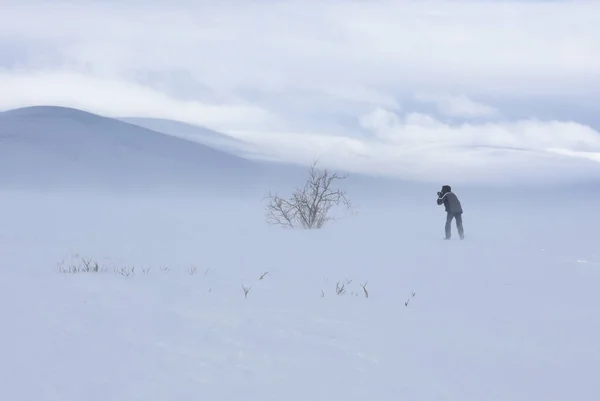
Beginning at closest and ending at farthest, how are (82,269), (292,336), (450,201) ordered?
1. (292,336)
2. (82,269)
3. (450,201)

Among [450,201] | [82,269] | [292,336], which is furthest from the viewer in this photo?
[450,201]

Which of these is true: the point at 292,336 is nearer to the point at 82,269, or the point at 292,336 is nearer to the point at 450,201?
the point at 82,269

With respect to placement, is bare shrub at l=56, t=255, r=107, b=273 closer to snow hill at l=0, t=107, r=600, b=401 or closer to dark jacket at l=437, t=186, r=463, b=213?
snow hill at l=0, t=107, r=600, b=401

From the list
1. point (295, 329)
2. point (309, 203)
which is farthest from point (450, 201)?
point (295, 329)

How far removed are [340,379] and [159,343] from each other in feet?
4.89

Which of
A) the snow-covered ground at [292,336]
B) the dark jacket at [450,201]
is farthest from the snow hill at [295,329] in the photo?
the dark jacket at [450,201]

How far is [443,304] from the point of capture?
8102mm

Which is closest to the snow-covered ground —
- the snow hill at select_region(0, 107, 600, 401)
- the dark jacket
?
the snow hill at select_region(0, 107, 600, 401)

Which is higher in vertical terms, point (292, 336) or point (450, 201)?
point (450, 201)

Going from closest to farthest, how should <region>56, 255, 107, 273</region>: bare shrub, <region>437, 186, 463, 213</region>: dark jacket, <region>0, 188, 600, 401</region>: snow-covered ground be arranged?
<region>0, 188, 600, 401</region>: snow-covered ground → <region>56, 255, 107, 273</region>: bare shrub → <region>437, 186, 463, 213</region>: dark jacket

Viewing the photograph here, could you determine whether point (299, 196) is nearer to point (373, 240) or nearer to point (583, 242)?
point (373, 240)

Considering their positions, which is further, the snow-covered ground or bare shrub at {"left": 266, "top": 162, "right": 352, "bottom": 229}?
bare shrub at {"left": 266, "top": 162, "right": 352, "bottom": 229}

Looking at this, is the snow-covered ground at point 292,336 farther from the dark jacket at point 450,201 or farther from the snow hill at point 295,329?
the dark jacket at point 450,201

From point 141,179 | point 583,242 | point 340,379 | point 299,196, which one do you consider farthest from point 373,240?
point 141,179
